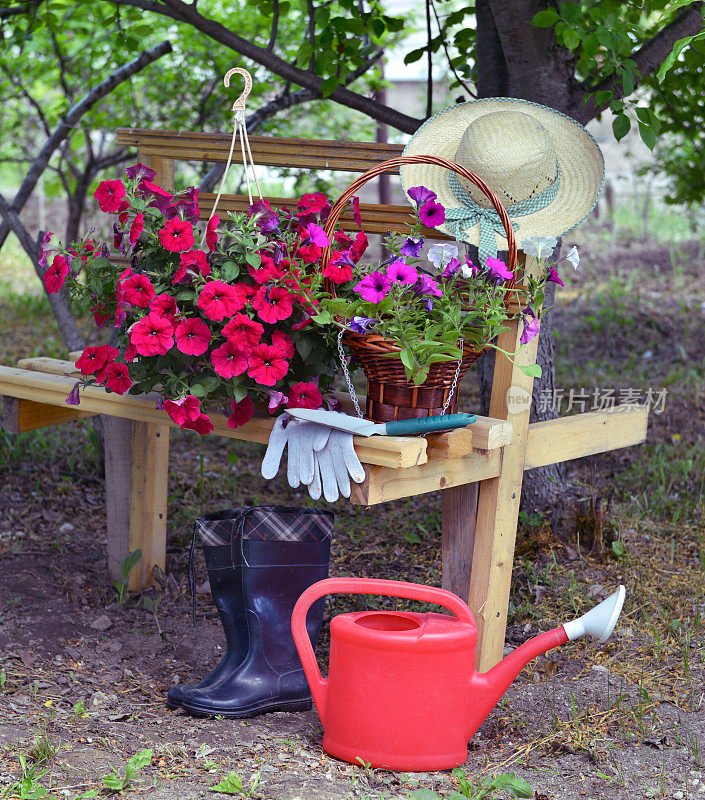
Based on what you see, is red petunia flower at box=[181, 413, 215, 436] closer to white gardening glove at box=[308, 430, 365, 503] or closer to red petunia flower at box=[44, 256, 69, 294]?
white gardening glove at box=[308, 430, 365, 503]

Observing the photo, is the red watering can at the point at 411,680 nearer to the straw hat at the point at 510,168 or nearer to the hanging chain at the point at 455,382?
the hanging chain at the point at 455,382

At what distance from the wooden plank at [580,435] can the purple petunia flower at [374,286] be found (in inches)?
24.1

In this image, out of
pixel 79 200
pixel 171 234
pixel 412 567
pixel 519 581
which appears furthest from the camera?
pixel 79 200

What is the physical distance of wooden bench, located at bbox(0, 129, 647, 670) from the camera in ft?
6.63

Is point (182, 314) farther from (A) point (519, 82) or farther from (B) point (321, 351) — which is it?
(A) point (519, 82)

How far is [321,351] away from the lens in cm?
219

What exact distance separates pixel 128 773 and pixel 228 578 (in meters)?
0.61

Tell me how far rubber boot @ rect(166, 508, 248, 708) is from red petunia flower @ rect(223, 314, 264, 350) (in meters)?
0.52

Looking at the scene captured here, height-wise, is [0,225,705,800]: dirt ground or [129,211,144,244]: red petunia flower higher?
[129,211,144,244]: red petunia flower

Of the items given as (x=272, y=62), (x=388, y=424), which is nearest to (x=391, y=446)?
(x=388, y=424)

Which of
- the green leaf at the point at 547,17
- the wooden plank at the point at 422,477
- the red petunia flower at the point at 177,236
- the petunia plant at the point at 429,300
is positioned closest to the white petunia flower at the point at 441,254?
the petunia plant at the point at 429,300

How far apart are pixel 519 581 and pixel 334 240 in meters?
1.36

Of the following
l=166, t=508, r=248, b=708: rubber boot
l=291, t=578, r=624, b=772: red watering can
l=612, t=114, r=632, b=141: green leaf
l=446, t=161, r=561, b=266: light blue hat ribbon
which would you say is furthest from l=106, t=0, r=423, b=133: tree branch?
l=291, t=578, r=624, b=772: red watering can

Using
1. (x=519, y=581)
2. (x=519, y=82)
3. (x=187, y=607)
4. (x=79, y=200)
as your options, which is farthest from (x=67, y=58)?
(x=519, y=581)
